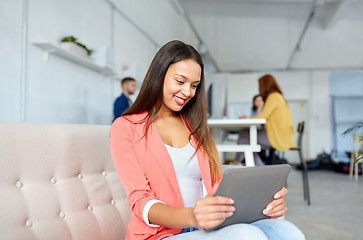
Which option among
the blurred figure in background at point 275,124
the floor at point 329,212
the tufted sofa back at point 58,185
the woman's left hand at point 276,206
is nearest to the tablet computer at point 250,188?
the woman's left hand at point 276,206

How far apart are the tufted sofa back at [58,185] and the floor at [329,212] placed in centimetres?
170

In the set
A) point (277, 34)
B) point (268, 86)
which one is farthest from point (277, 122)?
point (277, 34)

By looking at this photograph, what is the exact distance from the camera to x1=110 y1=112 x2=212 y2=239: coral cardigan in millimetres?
997

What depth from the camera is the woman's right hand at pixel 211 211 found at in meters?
0.78

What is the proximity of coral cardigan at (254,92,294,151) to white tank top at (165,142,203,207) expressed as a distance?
2.46 metres

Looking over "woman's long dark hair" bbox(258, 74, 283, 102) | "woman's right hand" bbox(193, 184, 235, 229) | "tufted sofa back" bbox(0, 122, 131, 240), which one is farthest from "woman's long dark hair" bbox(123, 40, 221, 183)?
"woman's long dark hair" bbox(258, 74, 283, 102)

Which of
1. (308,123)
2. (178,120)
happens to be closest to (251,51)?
(308,123)

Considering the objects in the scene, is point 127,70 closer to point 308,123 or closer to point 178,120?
point 178,120

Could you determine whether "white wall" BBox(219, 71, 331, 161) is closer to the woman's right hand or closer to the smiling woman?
the smiling woman

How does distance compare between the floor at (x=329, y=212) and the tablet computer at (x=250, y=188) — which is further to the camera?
the floor at (x=329, y=212)

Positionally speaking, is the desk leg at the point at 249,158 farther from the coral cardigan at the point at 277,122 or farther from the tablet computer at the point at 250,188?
the tablet computer at the point at 250,188

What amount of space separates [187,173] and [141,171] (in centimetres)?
17

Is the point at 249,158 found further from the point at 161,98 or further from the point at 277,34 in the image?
the point at 277,34

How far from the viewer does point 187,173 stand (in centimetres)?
115
